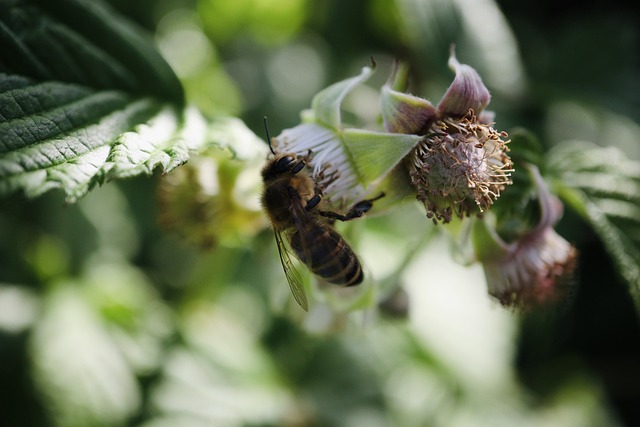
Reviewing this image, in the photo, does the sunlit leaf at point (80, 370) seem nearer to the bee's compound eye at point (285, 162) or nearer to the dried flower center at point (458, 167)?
the bee's compound eye at point (285, 162)

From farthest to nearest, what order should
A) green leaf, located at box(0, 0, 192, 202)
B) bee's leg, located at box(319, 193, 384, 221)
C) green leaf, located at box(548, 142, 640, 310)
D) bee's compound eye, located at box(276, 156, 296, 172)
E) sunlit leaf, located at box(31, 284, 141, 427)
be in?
sunlit leaf, located at box(31, 284, 141, 427), green leaf, located at box(548, 142, 640, 310), bee's compound eye, located at box(276, 156, 296, 172), bee's leg, located at box(319, 193, 384, 221), green leaf, located at box(0, 0, 192, 202)

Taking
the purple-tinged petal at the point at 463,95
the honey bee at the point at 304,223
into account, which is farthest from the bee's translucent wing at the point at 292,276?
the purple-tinged petal at the point at 463,95

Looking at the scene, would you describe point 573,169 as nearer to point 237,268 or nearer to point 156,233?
point 237,268

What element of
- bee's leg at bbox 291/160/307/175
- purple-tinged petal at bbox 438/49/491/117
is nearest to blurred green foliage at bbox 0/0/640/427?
bee's leg at bbox 291/160/307/175

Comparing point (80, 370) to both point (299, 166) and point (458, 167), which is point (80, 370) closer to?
point (299, 166)

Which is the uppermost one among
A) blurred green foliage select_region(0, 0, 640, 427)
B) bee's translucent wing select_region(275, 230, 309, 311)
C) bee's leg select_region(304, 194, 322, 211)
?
bee's leg select_region(304, 194, 322, 211)

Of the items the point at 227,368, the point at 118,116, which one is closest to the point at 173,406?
the point at 227,368

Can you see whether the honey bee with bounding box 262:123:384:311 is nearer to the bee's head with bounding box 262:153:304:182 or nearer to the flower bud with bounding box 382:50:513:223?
the bee's head with bounding box 262:153:304:182
